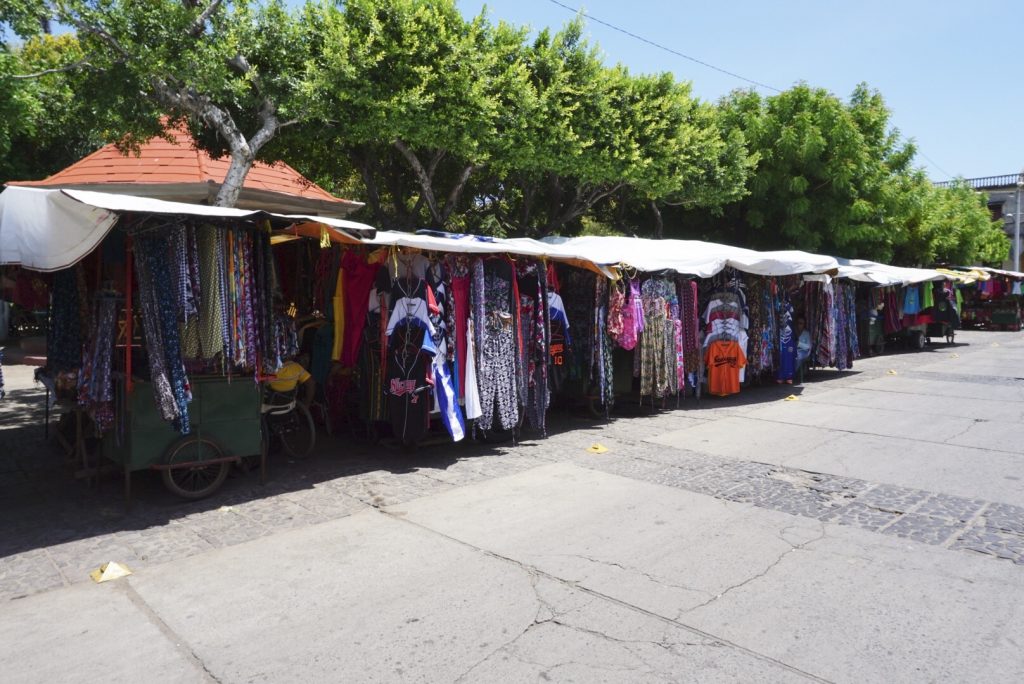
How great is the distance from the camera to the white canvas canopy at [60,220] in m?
4.86

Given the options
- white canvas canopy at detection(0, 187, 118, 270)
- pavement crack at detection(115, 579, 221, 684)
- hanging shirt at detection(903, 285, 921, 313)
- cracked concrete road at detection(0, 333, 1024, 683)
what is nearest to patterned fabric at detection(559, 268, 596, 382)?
cracked concrete road at detection(0, 333, 1024, 683)

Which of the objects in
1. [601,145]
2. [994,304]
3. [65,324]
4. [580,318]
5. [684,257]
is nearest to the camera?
[65,324]

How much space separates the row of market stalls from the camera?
17.6ft

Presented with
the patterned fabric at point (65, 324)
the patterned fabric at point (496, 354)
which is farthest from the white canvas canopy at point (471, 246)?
the patterned fabric at point (65, 324)

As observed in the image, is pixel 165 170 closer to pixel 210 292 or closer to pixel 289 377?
pixel 289 377

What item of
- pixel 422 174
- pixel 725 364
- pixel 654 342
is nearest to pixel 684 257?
pixel 654 342

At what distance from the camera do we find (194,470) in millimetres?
6023

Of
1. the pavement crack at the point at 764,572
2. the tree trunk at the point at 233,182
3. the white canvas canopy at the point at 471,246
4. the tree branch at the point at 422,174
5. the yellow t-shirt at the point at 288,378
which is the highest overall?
the tree branch at the point at 422,174

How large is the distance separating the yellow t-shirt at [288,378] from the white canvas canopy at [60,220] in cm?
201

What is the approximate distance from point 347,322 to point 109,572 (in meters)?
3.55

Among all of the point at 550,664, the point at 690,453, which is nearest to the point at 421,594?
the point at 550,664

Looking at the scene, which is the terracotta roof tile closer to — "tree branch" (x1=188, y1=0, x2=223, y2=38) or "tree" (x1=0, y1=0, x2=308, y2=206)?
"tree" (x1=0, y1=0, x2=308, y2=206)

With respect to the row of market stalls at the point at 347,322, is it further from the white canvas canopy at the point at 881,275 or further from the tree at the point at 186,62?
the white canvas canopy at the point at 881,275

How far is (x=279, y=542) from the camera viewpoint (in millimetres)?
4992
